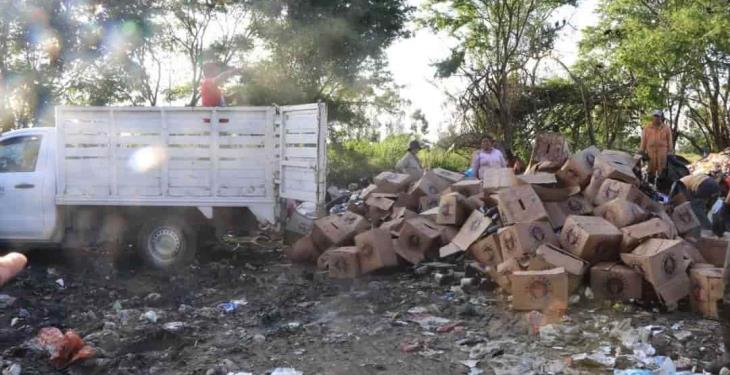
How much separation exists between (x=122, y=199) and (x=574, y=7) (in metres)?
15.9

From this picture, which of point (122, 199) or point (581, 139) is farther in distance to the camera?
point (581, 139)

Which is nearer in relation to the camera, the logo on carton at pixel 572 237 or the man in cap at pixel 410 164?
the logo on carton at pixel 572 237

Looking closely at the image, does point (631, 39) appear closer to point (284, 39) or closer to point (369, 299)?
point (284, 39)

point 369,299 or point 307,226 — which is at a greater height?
point 307,226

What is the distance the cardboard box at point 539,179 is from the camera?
7.80 metres

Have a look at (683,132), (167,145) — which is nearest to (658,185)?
(167,145)

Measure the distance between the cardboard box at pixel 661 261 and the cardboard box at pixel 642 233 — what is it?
0.20m

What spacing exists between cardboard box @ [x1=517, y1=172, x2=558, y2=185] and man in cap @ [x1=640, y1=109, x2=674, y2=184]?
373 cm

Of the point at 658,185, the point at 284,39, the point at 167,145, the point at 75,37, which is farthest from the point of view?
the point at 284,39

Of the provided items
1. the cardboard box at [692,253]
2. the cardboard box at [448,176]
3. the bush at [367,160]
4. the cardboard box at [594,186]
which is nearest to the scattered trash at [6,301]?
the cardboard box at [448,176]

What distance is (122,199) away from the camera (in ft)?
26.3

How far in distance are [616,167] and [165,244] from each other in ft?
17.5

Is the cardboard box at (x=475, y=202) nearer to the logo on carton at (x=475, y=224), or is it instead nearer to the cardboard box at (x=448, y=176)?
the logo on carton at (x=475, y=224)

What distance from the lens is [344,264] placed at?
25.0 feet
